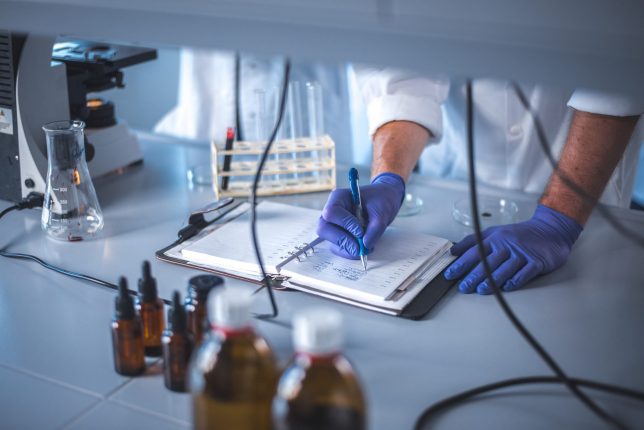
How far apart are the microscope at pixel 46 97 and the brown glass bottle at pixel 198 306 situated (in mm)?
699

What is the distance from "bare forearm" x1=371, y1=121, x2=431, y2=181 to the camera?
1.65 m

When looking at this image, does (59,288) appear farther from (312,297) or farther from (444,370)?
(444,370)

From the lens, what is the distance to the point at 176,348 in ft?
3.24

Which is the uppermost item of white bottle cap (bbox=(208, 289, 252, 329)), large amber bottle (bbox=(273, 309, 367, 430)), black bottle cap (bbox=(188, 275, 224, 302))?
white bottle cap (bbox=(208, 289, 252, 329))

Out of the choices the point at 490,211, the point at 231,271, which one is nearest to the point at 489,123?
the point at 490,211

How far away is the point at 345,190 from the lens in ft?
4.72

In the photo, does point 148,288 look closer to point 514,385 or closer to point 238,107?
point 514,385

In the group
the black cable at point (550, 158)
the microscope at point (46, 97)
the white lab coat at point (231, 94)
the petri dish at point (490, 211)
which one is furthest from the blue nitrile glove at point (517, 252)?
the white lab coat at point (231, 94)

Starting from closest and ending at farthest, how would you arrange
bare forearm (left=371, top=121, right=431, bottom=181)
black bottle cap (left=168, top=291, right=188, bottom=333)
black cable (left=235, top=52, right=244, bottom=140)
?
1. black bottle cap (left=168, top=291, right=188, bottom=333)
2. bare forearm (left=371, top=121, right=431, bottom=181)
3. black cable (left=235, top=52, right=244, bottom=140)

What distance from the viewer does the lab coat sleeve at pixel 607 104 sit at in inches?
55.1

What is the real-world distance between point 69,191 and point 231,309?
2.93 ft

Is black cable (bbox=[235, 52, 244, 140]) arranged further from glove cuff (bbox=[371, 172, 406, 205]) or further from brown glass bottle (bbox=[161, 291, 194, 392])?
brown glass bottle (bbox=[161, 291, 194, 392])

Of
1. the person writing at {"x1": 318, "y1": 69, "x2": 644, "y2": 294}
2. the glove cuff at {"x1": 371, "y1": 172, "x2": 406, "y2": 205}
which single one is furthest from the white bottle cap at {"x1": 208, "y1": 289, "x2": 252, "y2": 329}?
the glove cuff at {"x1": 371, "y1": 172, "x2": 406, "y2": 205}

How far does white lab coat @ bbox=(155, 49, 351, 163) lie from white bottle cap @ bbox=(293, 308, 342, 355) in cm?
177
